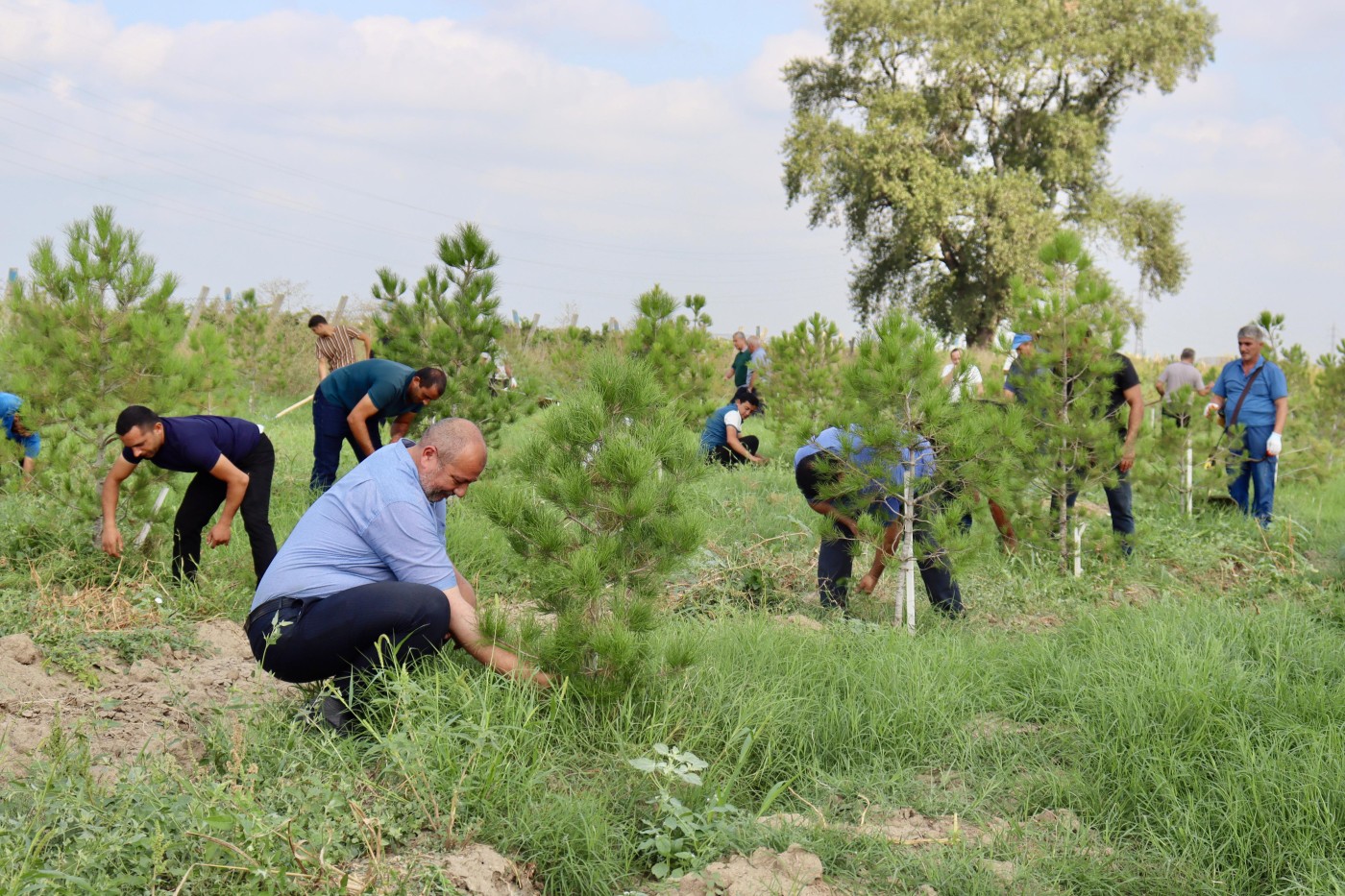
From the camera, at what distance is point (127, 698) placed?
13.6 feet

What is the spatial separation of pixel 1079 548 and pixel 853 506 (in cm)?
203

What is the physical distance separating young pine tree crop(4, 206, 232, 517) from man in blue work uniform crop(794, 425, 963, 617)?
12.4ft

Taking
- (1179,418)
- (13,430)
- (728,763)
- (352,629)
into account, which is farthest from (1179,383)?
(13,430)

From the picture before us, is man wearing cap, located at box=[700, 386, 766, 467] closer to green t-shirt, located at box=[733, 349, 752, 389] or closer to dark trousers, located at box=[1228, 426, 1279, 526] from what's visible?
dark trousers, located at box=[1228, 426, 1279, 526]

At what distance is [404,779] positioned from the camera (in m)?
3.14

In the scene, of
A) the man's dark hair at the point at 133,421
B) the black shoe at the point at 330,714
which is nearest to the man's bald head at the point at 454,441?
the black shoe at the point at 330,714

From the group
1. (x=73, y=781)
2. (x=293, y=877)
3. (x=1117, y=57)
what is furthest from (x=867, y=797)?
(x=1117, y=57)

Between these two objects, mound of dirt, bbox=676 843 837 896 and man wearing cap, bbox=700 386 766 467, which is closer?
mound of dirt, bbox=676 843 837 896

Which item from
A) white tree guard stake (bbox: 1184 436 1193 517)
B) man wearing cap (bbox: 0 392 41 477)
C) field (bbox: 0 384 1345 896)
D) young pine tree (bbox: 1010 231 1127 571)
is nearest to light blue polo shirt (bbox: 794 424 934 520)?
field (bbox: 0 384 1345 896)

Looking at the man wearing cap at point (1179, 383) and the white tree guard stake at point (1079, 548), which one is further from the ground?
the man wearing cap at point (1179, 383)

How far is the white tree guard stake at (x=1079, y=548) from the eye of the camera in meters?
6.54

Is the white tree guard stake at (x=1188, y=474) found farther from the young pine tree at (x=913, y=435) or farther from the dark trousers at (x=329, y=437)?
the dark trousers at (x=329, y=437)

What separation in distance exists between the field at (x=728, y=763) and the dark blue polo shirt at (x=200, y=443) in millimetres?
701

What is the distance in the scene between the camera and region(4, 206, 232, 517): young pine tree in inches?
237
